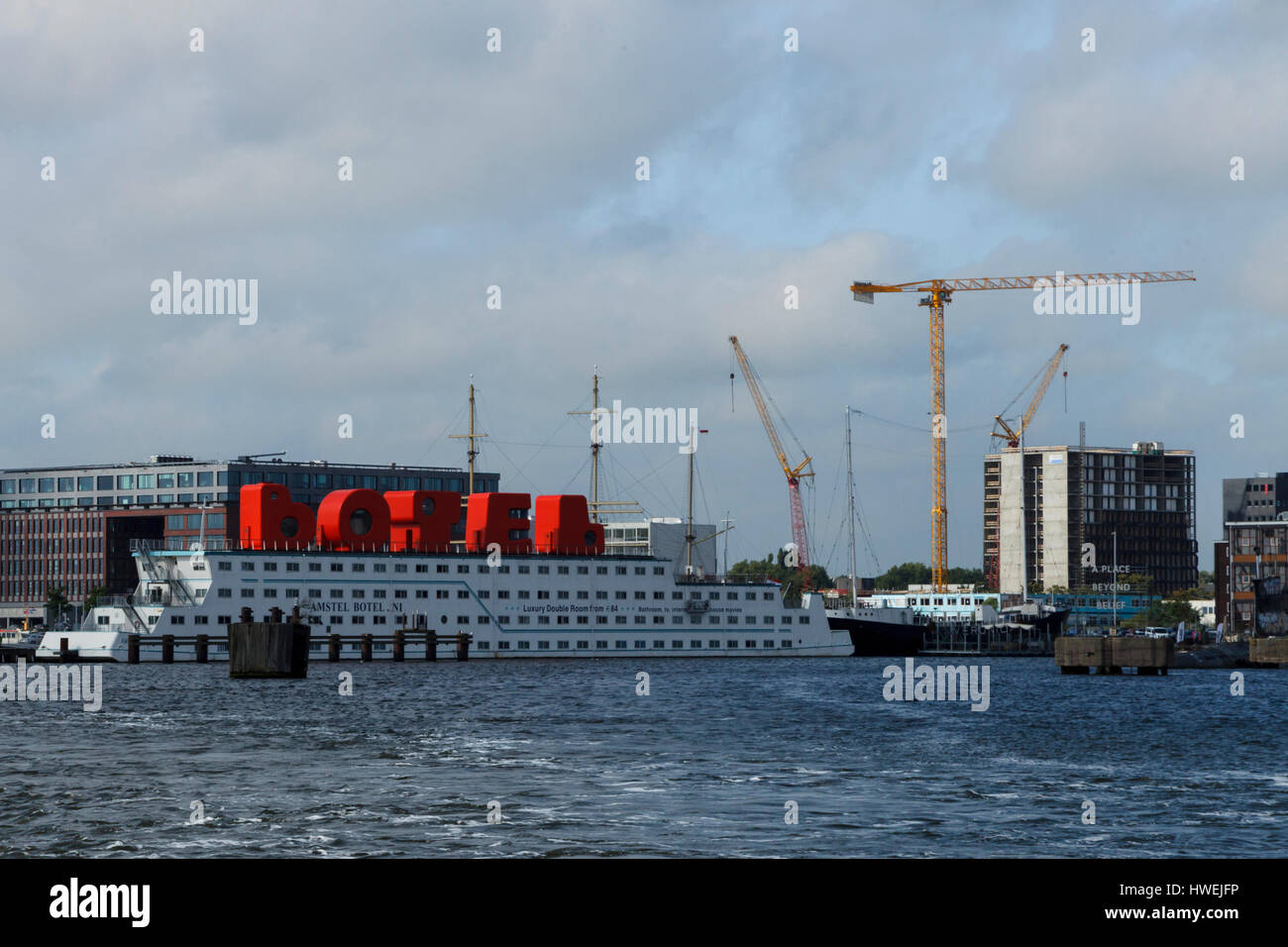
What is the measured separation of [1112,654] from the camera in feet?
400

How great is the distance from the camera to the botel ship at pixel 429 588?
122500 millimetres

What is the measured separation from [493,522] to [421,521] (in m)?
6.69

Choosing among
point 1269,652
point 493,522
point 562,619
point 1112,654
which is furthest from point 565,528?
point 1269,652

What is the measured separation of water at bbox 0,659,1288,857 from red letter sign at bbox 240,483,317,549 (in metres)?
46.5

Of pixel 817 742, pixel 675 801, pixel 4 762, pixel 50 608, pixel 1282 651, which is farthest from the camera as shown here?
pixel 50 608

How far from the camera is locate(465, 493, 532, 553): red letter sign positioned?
133 m

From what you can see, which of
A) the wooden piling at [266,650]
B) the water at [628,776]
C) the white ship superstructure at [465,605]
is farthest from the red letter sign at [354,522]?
the water at [628,776]

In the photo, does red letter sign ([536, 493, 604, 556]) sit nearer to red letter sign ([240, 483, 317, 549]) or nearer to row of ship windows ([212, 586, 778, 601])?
row of ship windows ([212, 586, 778, 601])

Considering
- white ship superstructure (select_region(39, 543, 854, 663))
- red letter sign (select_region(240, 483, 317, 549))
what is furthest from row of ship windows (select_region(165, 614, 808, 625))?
red letter sign (select_region(240, 483, 317, 549))

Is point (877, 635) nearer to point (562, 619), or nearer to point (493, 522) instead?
point (562, 619)

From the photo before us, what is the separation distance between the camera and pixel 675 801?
33.6 meters
